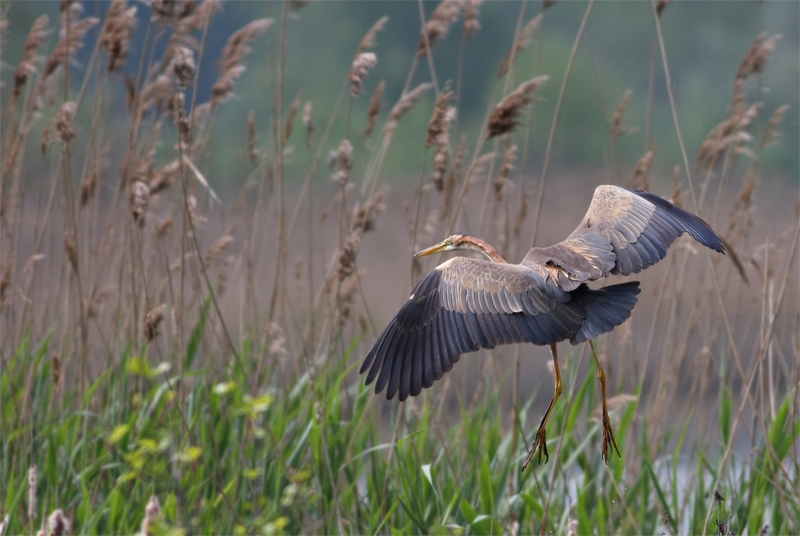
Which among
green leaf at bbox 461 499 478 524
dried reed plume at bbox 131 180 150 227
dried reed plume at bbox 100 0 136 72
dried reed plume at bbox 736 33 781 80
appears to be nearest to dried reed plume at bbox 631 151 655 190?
dried reed plume at bbox 736 33 781 80

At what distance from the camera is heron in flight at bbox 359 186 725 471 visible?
7.06ft

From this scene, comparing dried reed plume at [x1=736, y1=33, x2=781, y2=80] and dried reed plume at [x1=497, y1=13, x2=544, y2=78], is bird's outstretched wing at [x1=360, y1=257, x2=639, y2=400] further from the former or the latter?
dried reed plume at [x1=736, y1=33, x2=781, y2=80]

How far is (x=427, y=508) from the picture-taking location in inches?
119

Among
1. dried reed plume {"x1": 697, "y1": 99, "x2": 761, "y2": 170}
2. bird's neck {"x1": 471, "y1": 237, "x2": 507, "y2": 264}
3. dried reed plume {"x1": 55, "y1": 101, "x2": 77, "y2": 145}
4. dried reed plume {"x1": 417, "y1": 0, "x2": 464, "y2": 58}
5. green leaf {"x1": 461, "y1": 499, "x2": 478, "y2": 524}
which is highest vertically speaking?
dried reed plume {"x1": 417, "y1": 0, "x2": 464, "y2": 58}

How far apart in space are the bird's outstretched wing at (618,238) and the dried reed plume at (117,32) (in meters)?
1.84

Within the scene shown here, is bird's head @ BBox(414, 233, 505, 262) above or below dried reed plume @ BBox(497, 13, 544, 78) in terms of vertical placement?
below

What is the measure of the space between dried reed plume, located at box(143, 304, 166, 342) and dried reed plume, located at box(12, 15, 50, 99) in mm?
1253

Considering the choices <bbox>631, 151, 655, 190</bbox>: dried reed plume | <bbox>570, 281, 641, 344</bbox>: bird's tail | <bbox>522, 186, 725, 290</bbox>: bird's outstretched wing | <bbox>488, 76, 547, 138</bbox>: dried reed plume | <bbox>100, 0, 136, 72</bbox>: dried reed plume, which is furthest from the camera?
<bbox>631, 151, 655, 190</bbox>: dried reed plume

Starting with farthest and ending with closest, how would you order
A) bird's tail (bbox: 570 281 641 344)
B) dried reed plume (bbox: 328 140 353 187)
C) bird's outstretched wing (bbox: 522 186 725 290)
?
dried reed plume (bbox: 328 140 353 187)
bird's outstretched wing (bbox: 522 186 725 290)
bird's tail (bbox: 570 281 641 344)

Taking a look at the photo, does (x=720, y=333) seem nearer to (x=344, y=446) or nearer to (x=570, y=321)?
(x=344, y=446)

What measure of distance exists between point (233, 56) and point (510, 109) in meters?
1.39

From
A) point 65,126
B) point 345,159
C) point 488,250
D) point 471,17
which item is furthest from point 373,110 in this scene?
point 65,126

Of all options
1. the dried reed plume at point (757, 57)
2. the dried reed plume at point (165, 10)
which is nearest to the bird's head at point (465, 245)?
the dried reed plume at point (165, 10)

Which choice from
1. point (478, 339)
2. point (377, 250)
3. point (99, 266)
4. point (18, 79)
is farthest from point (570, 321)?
point (377, 250)
